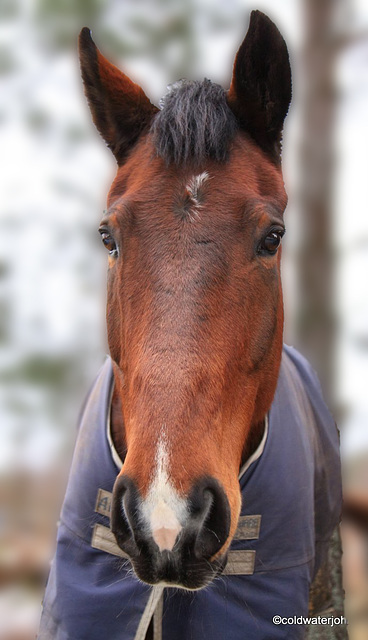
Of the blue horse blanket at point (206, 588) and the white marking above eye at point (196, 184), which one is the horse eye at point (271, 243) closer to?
the white marking above eye at point (196, 184)

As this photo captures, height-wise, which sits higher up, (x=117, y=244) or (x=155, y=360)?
(x=117, y=244)

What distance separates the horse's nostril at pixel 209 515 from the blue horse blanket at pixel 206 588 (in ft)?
2.31

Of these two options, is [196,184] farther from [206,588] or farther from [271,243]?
[206,588]

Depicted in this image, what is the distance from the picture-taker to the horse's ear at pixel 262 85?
238 centimetres

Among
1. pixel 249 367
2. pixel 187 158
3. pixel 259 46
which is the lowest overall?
pixel 249 367

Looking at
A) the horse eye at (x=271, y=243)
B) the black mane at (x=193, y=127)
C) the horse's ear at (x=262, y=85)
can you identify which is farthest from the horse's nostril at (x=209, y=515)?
the horse's ear at (x=262, y=85)

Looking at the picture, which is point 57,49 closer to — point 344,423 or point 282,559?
point 344,423

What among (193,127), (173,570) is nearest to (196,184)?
(193,127)

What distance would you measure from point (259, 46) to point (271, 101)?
22cm

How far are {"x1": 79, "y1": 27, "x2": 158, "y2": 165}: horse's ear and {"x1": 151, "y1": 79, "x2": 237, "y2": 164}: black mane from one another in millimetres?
231

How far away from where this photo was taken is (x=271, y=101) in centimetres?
248

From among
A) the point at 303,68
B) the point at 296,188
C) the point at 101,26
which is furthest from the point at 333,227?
the point at 101,26

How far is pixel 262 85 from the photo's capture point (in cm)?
248

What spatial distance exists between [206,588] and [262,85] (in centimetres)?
210
